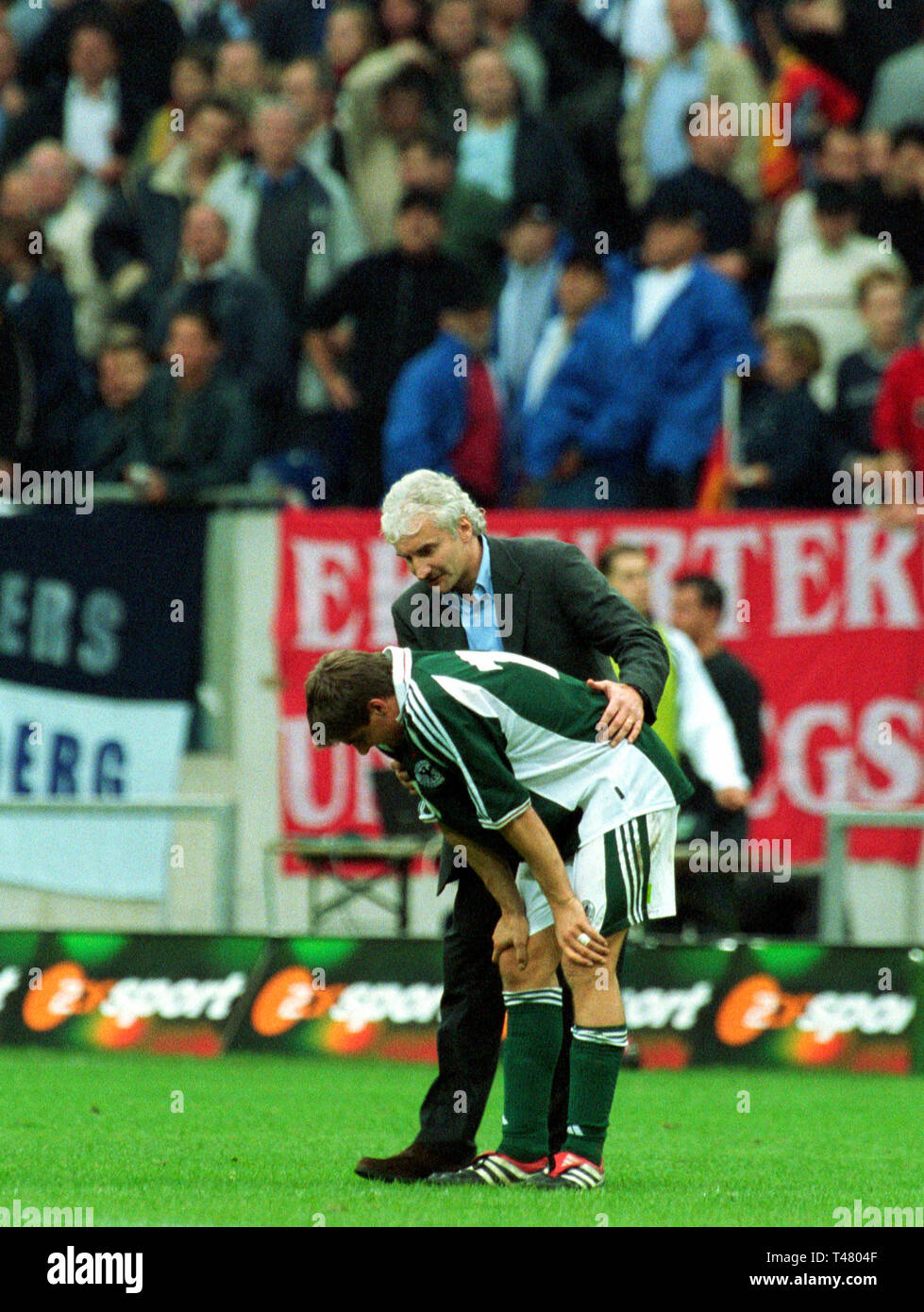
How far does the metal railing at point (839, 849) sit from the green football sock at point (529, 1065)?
185 inches

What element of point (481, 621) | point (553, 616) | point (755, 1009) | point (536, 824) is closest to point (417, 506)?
point (481, 621)

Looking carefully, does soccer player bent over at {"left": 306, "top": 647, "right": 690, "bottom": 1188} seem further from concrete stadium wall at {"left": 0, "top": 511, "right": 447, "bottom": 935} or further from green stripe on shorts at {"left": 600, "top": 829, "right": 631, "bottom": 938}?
concrete stadium wall at {"left": 0, "top": 511, "right": 447, "bottom": 935}

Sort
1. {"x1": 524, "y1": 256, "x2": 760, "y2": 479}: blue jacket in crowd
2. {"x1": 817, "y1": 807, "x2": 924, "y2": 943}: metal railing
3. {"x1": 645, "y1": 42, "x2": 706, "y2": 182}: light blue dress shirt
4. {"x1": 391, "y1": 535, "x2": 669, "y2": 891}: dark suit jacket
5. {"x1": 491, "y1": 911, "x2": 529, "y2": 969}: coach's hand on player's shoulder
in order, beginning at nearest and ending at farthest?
{"x1": 491, "y1": 911, "x2": 529, "y2": 969}: coach's hand on player's shoulder
{"x1": 391, "y1": 535, "x2": 669, "y2": 891}: dark suit jacket
{"x1": 817, "y1": 807, "x2": 924, "y2": 943}: metal railing
{"x1": 524, "y1": 256, "x2": 760, "y2": 479}: blue jacket in crowd
{"x1": 645, "y1": 42, "x2": 706, "y2": 182}: light blue dress shirt

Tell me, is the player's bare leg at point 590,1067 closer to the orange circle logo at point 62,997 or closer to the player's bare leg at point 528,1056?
the player's bare leg at point 528,1056

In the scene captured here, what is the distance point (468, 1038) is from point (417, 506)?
1.68 metres

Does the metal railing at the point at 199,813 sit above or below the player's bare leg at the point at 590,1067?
above

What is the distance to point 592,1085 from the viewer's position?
6.90m

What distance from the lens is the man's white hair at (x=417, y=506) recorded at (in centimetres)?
685

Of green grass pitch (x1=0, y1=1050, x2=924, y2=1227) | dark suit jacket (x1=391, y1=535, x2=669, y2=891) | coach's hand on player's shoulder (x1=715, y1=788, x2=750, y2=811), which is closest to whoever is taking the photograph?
green grass pitch (x1=0, y1=1050, x2=924, y2=1227)

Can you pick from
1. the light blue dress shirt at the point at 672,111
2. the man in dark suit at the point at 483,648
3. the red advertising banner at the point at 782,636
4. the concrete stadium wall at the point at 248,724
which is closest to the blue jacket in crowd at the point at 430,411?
the red advertising banner at the point at 782,636

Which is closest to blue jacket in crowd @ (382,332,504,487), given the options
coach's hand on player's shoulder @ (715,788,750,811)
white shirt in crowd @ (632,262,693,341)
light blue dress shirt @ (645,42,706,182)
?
white shirt in crowd @ (632,262,693,341)

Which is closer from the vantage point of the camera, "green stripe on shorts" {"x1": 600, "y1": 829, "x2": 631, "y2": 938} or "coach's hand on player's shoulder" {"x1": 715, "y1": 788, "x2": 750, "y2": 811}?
"green stripe on shorts" {"x1": 600, "y1": 829, "x2": 631, "y2": 938}

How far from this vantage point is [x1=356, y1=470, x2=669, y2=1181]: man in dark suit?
283 inches
